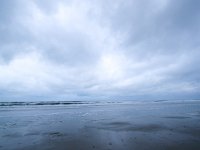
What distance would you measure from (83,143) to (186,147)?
6.77 m

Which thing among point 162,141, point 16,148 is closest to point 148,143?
point 162,141

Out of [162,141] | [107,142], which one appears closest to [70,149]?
[107,142]

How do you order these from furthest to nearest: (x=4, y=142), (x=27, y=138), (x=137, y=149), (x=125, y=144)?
1. (x=27, y=138)
2. (x=4, y=142)
3. (x=125, y=144)
4. (x=137, y=149)

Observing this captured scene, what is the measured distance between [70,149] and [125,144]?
12.1 feet

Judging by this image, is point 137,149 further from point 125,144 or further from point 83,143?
point 83,143

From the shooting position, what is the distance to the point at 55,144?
485 inches

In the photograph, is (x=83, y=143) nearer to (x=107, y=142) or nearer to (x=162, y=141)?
(x=107, y=142)

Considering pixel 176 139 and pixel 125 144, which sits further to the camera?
pixel 176 139

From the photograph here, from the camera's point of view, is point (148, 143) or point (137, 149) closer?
point (137, 149)

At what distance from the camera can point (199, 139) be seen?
13102mm

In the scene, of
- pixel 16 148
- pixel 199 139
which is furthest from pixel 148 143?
pixel 16 148

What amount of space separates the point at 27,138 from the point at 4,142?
5.53 ft

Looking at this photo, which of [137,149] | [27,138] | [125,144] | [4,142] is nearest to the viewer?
[137,149]

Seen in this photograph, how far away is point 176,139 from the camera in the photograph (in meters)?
13.1
